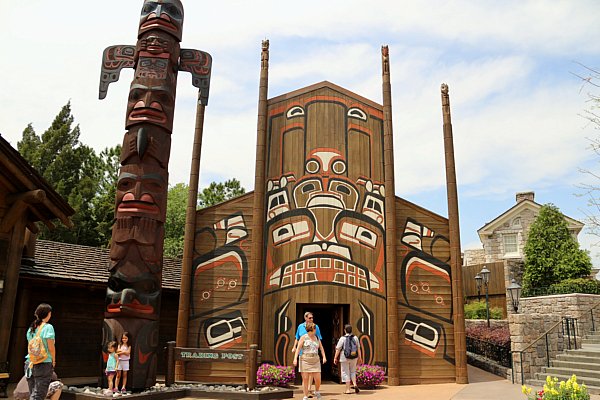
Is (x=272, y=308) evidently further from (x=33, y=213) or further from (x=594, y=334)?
(x=594, y=334)

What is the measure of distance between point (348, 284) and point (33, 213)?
8251 millimetres

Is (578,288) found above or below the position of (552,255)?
below

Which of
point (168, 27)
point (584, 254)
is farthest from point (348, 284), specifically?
point (584, 254)

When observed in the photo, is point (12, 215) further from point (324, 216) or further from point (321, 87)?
point (321, 87)

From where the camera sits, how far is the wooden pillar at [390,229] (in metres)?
13.1

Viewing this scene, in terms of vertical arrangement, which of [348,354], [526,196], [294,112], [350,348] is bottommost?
[348,354]

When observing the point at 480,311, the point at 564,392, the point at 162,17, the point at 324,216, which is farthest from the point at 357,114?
the point at 480,311

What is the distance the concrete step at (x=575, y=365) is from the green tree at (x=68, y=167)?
2690 centimetres

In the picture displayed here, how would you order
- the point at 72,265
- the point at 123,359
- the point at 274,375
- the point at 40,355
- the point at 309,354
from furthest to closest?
the point at 72,265 < the point at 274,375 < the point at 123,359 < the point at 309,354 < the point at 40,355

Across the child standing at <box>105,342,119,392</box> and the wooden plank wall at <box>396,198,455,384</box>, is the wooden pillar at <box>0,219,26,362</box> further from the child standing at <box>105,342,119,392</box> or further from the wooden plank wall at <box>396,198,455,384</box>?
the wooden plank wall at <box>396,198,455,384</box>

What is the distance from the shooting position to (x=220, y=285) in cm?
1359

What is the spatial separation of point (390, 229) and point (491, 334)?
20.6ft

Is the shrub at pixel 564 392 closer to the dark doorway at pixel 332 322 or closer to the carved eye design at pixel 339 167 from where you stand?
the dark doorway at pixel 332 322

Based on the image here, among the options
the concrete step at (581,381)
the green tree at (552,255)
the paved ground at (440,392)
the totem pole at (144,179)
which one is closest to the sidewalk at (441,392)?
the paved ground at (440,392)
